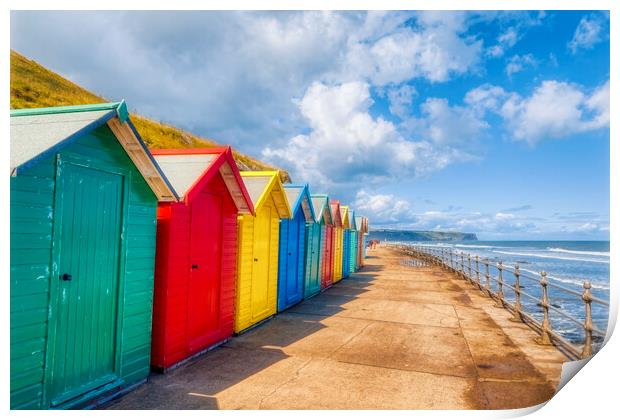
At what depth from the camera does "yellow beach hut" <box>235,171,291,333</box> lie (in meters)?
8.41

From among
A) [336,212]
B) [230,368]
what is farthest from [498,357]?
[336,212]

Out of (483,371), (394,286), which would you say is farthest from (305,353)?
(394,286)

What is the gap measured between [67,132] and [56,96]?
1338 inches

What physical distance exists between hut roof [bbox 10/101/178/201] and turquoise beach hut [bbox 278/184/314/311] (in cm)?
564

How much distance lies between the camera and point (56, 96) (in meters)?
32.3

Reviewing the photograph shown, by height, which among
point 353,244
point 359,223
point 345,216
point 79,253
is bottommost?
point 353,244

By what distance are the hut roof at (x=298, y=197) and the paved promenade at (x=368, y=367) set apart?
2.82 meters

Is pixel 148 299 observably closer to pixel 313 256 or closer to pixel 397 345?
pixel 397 345

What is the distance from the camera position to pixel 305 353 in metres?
7.02

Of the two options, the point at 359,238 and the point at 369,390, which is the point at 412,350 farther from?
the point at 359,238

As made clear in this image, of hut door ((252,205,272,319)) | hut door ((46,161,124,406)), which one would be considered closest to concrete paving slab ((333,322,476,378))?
hut door ((252,205,272,319))

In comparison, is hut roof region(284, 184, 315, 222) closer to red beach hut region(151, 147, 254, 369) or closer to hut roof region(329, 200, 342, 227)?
red beach hut region(151, 147, 254, 369)

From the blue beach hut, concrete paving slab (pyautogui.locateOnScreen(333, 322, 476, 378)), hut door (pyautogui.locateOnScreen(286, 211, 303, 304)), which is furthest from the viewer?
the blue beach hut

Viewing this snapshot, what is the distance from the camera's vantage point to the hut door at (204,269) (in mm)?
6500
